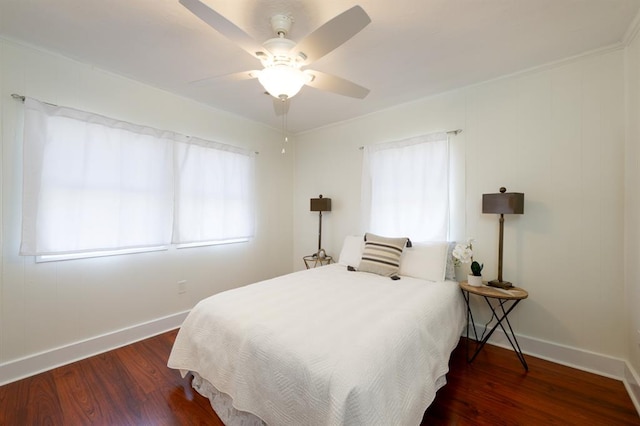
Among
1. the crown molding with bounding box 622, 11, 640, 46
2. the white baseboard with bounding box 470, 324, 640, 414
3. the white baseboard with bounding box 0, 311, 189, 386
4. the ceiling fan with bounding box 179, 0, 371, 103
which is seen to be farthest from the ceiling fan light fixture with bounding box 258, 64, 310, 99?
the white baseboard with bounding box 470, 324, 640, 414

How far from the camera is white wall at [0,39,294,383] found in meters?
1.97

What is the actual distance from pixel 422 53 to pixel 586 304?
2432 mm

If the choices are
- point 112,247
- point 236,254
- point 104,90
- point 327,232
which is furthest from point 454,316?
point 104,90

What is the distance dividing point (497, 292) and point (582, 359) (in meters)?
0.86

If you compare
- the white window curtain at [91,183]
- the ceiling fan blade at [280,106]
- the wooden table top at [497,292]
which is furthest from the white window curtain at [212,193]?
the wooden table top at [497,292]

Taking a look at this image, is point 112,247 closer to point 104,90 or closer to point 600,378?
point 104,90

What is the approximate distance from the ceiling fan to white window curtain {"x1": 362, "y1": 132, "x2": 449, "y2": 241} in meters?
1.36

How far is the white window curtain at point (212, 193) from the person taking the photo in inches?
115

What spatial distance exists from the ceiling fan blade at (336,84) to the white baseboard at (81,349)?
110 inches

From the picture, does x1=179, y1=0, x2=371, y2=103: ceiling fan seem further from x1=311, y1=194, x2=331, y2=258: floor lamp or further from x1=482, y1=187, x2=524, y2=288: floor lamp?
x1=311, y1=194, x2=331, y2=258: floor lamp

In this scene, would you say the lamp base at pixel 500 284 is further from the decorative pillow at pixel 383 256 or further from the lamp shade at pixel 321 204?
the lamp shade at pixel 321 204

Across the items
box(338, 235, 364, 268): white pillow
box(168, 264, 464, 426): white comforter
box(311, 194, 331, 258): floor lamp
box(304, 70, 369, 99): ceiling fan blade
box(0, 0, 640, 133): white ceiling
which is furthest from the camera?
box(311, 194, 331, 258): floor lamp

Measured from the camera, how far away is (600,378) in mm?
2012

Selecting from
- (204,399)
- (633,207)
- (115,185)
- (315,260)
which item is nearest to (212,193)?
(115,185)
